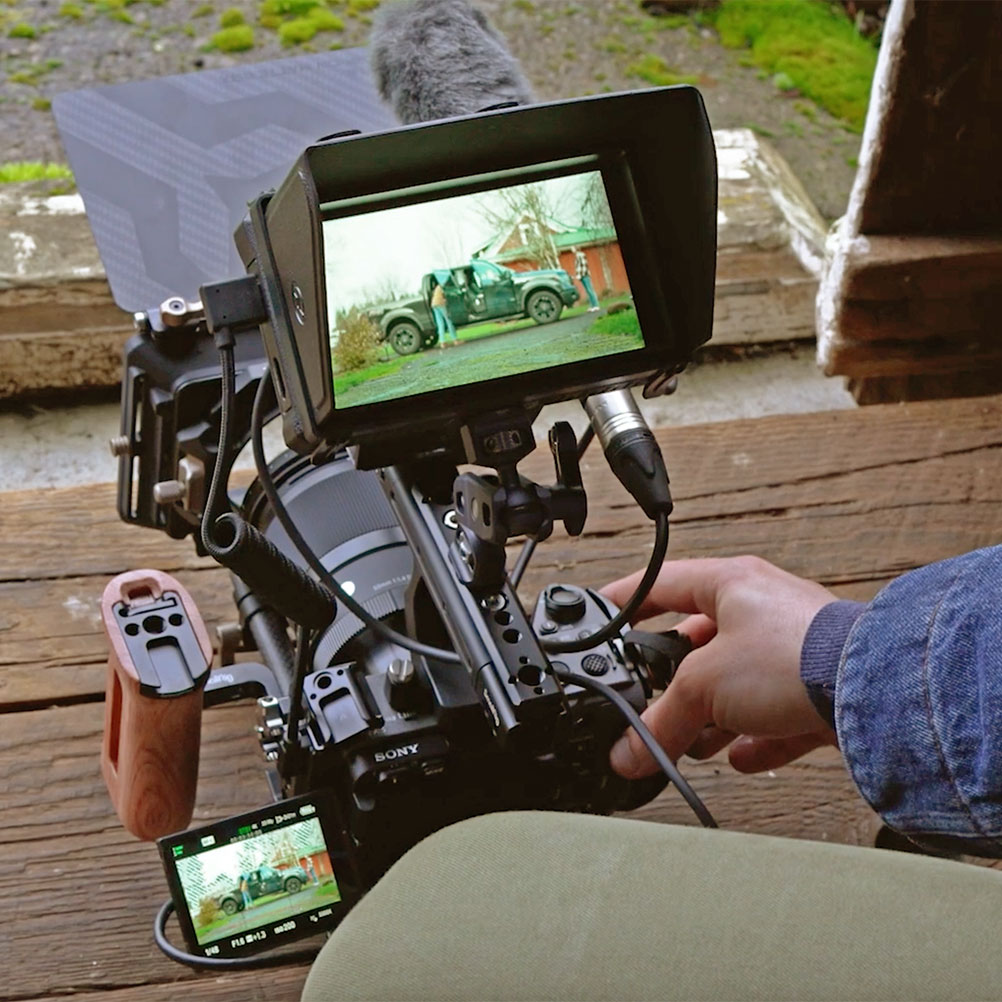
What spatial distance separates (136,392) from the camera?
102 cm

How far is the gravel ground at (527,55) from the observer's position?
8.16ft

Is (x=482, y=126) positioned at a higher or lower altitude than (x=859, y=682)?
higher

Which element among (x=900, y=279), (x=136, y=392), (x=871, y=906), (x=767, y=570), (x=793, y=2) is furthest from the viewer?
(x=793, y=2)

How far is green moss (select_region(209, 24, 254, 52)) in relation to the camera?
2.56m

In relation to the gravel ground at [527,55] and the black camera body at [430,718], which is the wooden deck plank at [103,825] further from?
the gravel ground at [527,55]

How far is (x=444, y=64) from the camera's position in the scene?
2.80 ft

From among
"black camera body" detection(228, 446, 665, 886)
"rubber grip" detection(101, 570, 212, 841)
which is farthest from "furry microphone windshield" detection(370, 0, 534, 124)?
"rubber grip" detection(101, 570, 212, 841)

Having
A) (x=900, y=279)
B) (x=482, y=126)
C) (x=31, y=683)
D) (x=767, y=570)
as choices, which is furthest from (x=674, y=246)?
(x=900, y=279)

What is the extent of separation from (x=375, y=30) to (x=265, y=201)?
0.33 m

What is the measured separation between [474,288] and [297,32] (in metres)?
2.08

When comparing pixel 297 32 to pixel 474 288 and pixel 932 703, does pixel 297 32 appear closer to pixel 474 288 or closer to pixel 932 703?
pixel 474 288

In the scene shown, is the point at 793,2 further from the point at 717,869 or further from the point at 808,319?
the point at 717,869

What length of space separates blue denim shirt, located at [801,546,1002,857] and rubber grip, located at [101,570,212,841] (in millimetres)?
440

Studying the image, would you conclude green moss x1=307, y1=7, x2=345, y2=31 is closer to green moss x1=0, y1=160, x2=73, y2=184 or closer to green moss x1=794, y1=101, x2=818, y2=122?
green moss x1=0, y1=160, x2=73, y2=184
